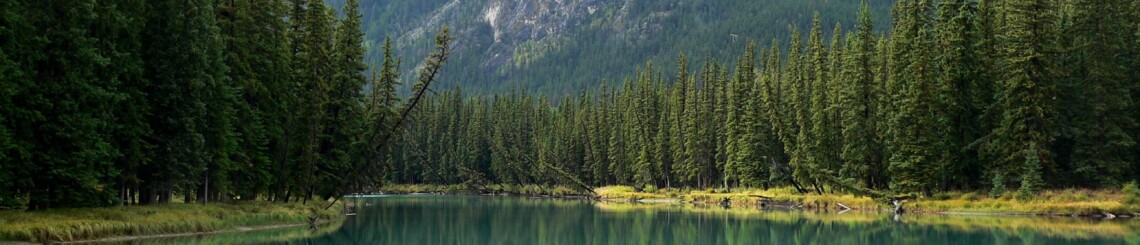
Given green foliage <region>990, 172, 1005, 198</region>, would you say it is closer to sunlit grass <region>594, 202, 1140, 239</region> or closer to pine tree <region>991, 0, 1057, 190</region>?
pine tree <region>991, 0, 1057, 190</region>

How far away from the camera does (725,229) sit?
167ft

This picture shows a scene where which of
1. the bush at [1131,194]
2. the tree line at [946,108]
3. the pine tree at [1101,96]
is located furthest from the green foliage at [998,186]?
the bush at [1131,194]

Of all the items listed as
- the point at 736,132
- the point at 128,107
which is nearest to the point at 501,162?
the point at 736,132

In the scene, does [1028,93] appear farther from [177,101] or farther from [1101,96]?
[177,101]

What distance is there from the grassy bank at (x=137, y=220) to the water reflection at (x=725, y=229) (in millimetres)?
3726

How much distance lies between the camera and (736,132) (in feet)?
294

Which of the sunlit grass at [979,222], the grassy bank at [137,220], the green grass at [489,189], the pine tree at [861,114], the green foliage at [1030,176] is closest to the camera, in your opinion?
the grassy bank at [137,220]

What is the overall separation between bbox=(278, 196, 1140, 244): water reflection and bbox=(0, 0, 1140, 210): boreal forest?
4.99 meters

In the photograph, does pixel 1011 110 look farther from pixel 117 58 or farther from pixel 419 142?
pixel 419 142

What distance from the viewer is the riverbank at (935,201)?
53000 mm

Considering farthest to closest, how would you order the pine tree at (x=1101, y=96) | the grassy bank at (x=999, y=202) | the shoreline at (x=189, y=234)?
1. the pine tree at (x=1101, y=96)
2. the grassy bank at (x=999, y=202)
3. the shoreline at (x=189, y=234)

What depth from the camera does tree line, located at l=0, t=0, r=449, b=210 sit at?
32.7 m

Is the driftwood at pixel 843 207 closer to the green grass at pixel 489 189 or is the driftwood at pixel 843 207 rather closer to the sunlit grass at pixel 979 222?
the sunlit grass at pixel 979 222

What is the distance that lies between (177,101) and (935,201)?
4313 cm
